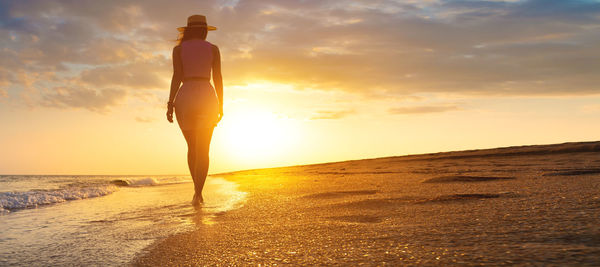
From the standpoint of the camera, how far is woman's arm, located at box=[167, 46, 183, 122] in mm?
5434

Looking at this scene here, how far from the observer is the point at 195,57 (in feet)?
17.7

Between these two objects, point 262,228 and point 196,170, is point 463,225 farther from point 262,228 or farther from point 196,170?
point 196,170

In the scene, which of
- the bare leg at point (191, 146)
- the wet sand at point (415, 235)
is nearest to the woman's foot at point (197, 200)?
the bare leg at point (191, 146)

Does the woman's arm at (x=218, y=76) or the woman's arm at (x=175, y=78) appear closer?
the woman's arm at (x=175, y=78)

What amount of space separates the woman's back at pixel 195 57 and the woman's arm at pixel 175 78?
8 centimetres

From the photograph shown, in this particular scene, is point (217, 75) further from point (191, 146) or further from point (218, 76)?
point (191, 146)

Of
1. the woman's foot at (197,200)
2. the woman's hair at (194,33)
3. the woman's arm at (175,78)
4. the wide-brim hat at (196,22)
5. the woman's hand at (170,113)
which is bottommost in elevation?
the woman's foot at (197,200)

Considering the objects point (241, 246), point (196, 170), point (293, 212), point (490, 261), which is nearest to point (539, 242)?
point (490, 261)

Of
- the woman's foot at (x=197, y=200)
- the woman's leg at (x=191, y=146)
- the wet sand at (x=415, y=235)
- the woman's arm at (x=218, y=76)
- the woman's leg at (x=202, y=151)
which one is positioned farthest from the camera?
the woman's arm at (x=218, y=76)

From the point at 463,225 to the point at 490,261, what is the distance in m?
0.74

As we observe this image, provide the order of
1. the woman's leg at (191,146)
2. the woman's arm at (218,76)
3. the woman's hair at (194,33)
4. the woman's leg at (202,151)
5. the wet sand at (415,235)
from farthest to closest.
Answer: the woman's arm at (218,76), the woman's hair at (194,33), the woman's leg at (191,146), the woman's leg at (202,151), the wet sand at (415,235)

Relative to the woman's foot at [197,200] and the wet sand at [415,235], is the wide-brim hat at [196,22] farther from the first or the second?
the wet sand at [415,235]

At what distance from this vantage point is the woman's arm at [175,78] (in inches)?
214

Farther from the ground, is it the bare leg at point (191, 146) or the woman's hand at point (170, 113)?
the woman's hand at point (170, 113)
